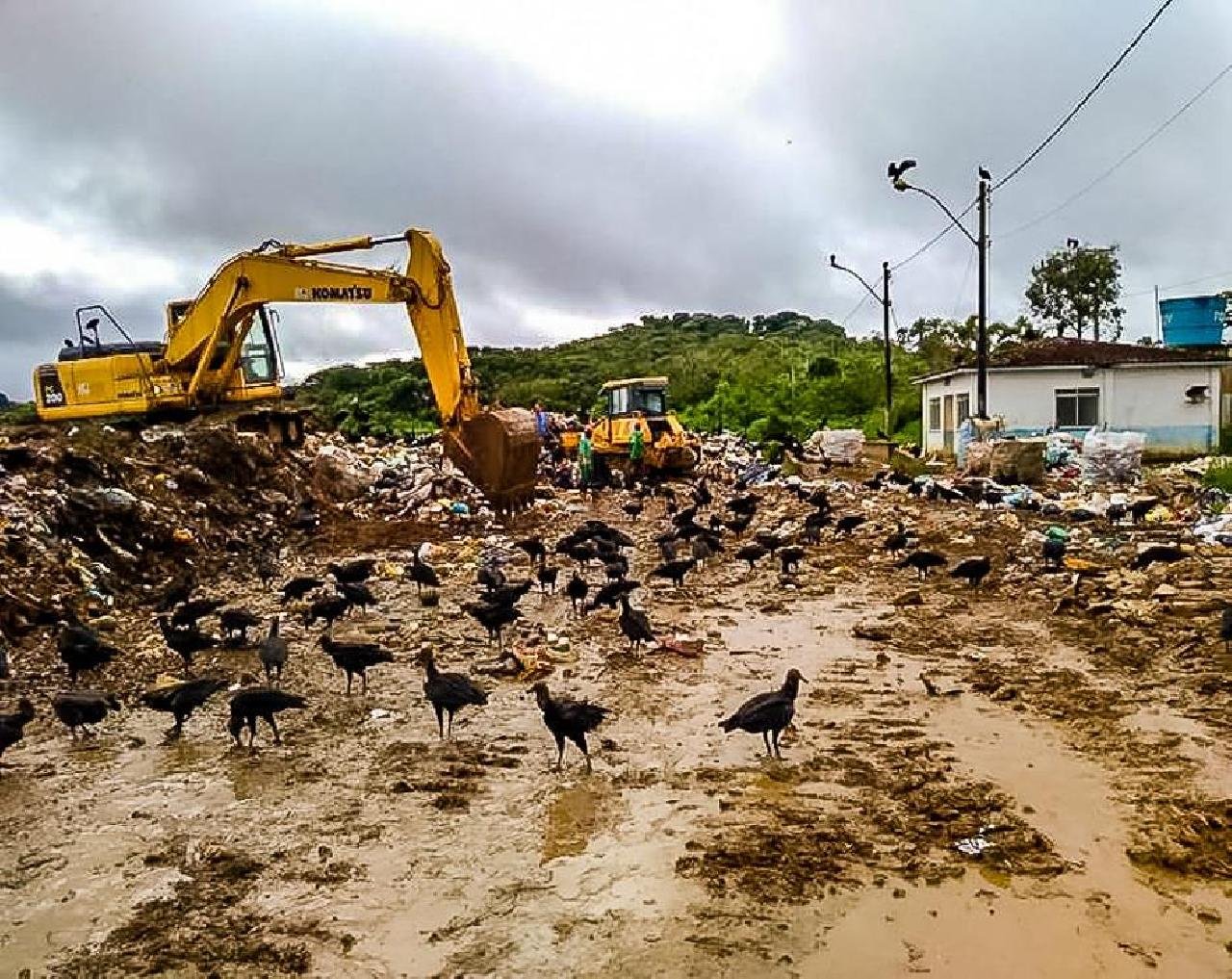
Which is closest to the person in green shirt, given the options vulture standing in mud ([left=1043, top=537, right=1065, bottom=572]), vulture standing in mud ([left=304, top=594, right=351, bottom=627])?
vulture standing in mud ([left=1043, top=537, right=1065, bottom=572])

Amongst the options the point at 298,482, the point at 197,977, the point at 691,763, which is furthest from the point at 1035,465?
the point at 197,977

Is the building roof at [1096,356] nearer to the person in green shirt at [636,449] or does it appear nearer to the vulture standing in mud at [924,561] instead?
the person in green shirt at [636,449]

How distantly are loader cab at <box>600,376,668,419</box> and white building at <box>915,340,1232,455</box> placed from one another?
27.5ft

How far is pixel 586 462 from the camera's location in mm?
27047

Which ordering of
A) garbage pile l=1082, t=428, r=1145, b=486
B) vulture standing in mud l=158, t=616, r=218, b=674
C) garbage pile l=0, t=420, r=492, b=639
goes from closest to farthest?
vulture standing in mud l=158, t=616, r=218, b=674, garbage pile l=0, t=420, r=492, b=639, garbage pile l=1082, t=428, r=1145, b=486

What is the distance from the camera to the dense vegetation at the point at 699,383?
138 ft

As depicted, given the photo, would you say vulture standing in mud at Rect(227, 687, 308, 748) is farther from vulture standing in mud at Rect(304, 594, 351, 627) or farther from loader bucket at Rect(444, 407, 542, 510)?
loader bucket at Rect(444, 407, 542, 510)

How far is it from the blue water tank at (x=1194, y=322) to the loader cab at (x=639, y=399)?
14.0m

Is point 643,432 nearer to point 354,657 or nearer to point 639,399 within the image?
point 639,399

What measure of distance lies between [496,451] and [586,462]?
11.0 m

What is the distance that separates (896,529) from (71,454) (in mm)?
12075

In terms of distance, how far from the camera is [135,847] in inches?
225

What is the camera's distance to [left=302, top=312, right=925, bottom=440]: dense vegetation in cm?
4206

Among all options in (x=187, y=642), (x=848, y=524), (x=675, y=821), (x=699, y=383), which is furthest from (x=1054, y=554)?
(x=699, y=383)
